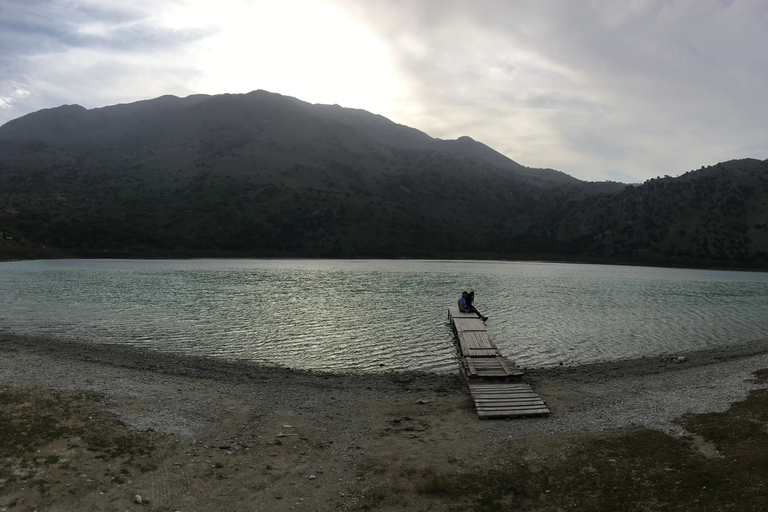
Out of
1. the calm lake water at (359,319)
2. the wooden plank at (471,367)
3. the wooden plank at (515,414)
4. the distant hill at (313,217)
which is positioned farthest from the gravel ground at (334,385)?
the distant hill at (313,217)

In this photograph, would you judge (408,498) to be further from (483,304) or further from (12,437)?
(483,304)

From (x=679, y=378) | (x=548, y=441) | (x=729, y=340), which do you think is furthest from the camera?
(x=729, y=340)

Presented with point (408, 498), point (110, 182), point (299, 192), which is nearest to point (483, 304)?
point (408, 498)

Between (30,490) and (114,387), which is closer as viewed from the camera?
(30,490)

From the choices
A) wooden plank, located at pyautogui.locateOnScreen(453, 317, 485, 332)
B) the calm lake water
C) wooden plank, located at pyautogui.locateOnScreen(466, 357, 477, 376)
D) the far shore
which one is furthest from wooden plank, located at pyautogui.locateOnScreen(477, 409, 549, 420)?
the far shore

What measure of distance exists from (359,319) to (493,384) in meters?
19.0

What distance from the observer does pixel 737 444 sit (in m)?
11.8

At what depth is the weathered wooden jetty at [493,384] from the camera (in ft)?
54.2

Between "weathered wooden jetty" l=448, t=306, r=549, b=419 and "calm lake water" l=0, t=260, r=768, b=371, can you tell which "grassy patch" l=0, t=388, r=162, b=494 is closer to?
"weathered wooden jetty" l=448, t=306, r=549, b=419

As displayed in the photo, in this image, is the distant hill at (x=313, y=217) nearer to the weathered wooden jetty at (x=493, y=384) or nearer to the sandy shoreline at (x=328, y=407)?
the sandy shoreline at (x=328, y=407)

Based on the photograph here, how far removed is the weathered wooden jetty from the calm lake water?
1.65 metres

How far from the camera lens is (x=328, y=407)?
17.5 meters

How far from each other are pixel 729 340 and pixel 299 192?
14166cm

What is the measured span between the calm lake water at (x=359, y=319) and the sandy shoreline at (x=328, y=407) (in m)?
3.58
